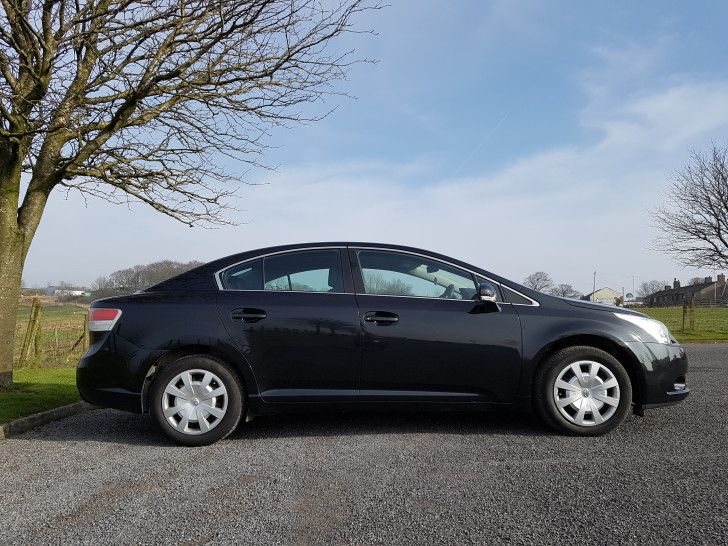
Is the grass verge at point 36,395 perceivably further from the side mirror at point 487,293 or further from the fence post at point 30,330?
the side mirror at point 487,293

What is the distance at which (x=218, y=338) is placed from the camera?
435cm

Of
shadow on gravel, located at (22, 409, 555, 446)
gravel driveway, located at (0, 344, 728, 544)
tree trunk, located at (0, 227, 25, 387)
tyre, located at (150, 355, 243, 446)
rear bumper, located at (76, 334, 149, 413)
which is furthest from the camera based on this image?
tree trunk, located at (0, 227, 25, 387)

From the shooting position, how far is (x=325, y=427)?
474 centimetres

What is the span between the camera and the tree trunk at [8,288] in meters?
6.82

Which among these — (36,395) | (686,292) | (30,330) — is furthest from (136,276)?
(686,292)

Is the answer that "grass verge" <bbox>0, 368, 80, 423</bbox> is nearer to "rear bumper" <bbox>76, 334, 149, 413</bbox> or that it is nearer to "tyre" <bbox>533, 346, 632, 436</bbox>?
"rear bumper" <bbox>76, 334, 149, 413</bbox>

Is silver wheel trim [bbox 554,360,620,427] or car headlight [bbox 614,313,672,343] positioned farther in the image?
car headlight [bbox 614,313,672,343]

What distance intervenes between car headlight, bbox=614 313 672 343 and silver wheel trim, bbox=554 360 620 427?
470 mm

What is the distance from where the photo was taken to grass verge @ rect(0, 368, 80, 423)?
553cm

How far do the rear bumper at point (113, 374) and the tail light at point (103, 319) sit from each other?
81 millimetres

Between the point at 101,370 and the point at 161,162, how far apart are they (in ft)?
17.1

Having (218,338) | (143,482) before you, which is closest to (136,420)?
(218,338)

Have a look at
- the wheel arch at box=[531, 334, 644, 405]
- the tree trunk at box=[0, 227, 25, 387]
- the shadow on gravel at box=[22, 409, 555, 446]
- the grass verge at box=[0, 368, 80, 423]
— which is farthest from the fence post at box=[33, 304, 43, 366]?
the wheel arch at box=[531, 334, 644, 405]

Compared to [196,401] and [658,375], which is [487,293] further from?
[196,401]
